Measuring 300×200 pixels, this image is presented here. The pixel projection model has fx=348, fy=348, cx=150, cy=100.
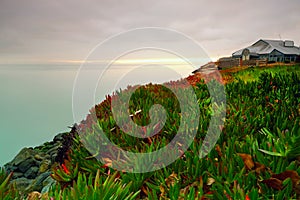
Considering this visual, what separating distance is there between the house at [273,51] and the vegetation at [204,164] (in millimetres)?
5367

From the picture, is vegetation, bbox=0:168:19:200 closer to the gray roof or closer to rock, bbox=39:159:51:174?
rock, bbox=39:159:51:174

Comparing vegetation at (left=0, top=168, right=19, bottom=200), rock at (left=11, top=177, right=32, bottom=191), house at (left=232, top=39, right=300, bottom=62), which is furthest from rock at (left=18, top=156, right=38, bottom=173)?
house at (left=232, top=39, right=300, bottom=62)

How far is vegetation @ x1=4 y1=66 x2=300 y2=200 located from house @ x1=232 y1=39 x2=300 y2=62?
17.6 feet

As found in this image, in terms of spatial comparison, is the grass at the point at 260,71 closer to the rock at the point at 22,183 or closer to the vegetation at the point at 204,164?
the vegetation at the point at 204,164

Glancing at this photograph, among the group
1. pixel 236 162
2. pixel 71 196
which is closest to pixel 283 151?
pixel 236 162

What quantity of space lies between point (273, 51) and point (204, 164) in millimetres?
7431

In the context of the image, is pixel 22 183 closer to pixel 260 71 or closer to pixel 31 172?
pixel 31 172

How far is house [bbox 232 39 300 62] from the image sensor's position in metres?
8.23

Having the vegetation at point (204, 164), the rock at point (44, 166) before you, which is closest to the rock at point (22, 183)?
the rock at point (44, 166)

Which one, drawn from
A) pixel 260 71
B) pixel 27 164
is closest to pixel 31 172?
pixel 27 164

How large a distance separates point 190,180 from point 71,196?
650 millimetres

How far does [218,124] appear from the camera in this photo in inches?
99.3

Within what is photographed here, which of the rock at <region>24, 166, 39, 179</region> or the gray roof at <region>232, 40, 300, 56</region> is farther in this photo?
the gray roof at <region>232, 40, 300, 56</region>

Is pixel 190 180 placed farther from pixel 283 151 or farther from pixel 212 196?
pixel 283 151
